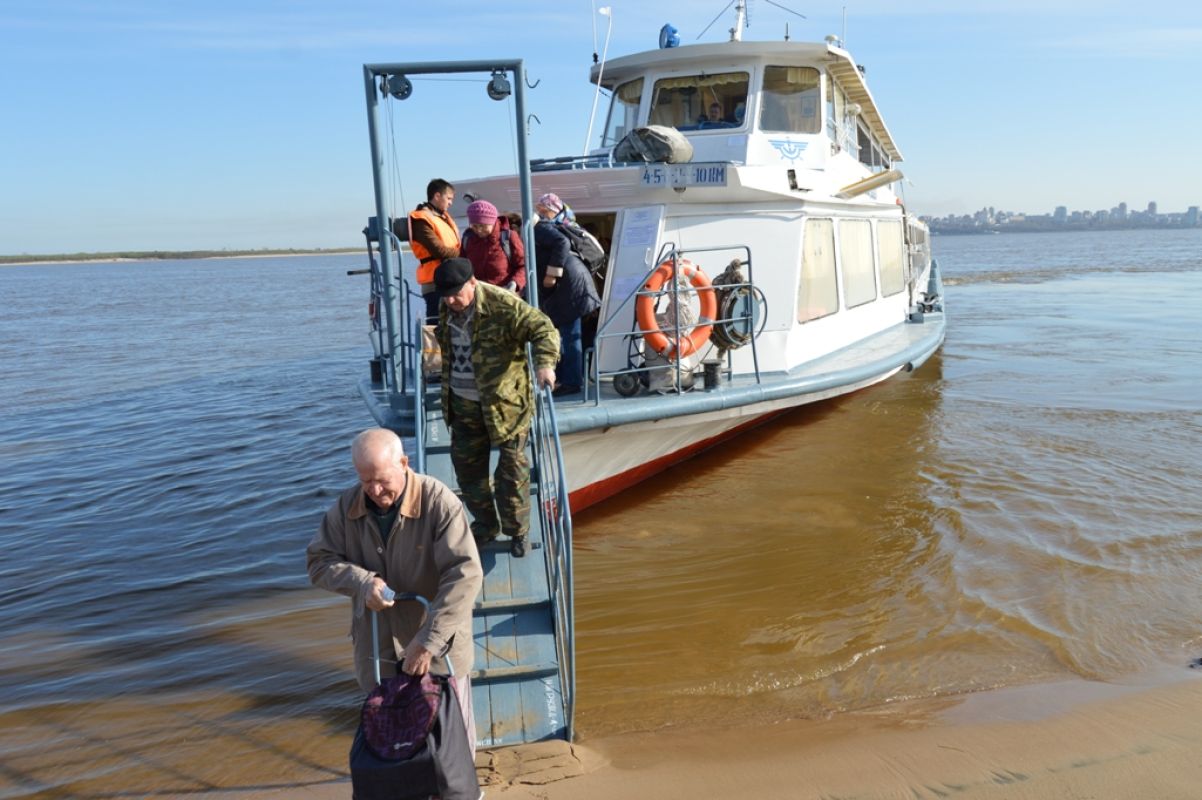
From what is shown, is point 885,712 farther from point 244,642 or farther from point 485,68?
point 485,68

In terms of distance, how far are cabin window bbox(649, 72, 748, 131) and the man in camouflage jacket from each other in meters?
6.25

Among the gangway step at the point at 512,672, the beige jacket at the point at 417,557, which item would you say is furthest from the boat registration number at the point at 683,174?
the beige jacket at the point at 417,557

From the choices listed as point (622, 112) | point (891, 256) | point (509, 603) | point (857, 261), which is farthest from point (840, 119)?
point (509, 603)

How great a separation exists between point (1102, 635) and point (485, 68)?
4863 mm

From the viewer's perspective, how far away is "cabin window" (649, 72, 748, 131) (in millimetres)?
9859

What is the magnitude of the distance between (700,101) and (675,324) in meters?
4.31

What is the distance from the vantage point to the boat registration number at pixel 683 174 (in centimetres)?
762

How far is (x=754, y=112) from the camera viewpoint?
9.76 m

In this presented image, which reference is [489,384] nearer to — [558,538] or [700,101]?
[558,538]

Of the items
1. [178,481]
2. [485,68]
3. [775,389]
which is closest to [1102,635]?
[775,389]

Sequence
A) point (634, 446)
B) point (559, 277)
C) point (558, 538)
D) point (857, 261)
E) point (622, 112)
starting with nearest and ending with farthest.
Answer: point (558, 538), point (559, 277), point (634, 446), point (622, 112), point (857, 261)

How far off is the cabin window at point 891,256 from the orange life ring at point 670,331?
18.8 feet

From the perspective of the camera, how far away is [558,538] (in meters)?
4.52

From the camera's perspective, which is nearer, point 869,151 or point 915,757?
point 915,757
